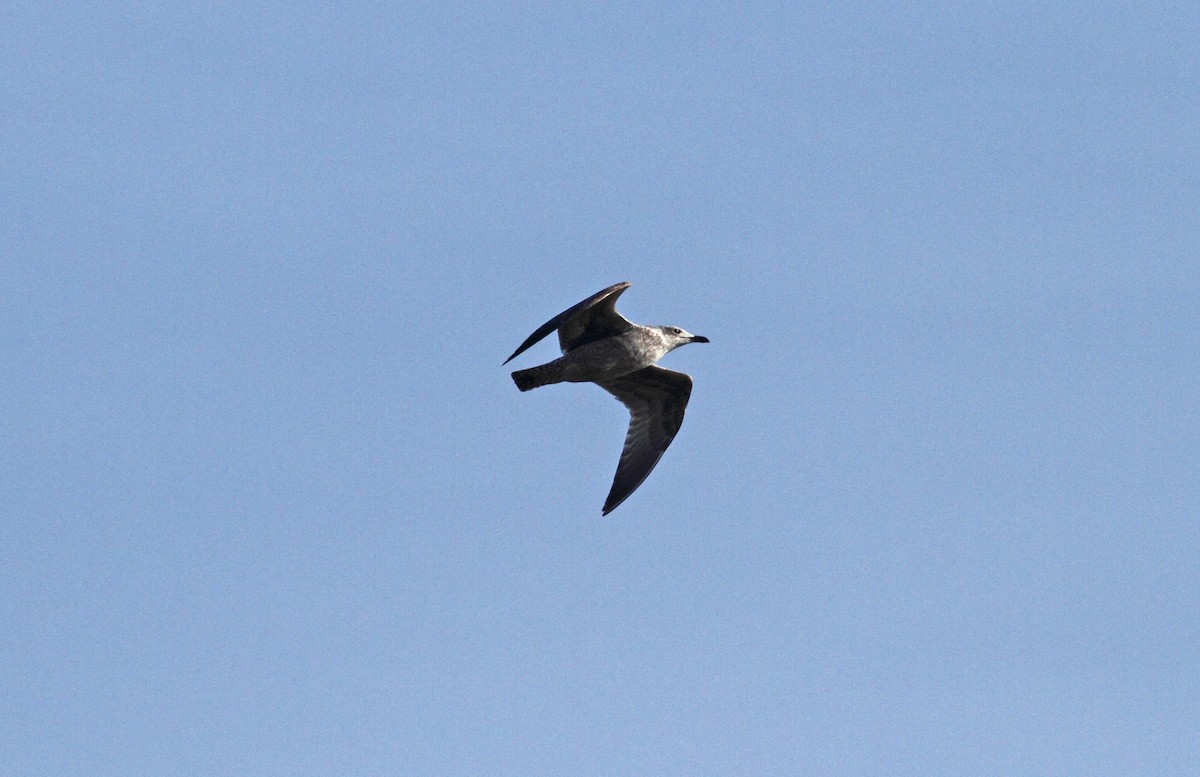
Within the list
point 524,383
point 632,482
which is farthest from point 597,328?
point 632,482

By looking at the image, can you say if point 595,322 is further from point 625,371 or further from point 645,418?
point 645,418

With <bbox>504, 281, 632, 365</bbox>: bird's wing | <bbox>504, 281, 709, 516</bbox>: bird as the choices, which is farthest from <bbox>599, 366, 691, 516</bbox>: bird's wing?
<bbox>504, 281, 632, 365</bbox>: bird's wing

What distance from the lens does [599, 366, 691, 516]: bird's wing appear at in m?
33.1

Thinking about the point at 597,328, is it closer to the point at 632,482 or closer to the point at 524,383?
the point at 524,383

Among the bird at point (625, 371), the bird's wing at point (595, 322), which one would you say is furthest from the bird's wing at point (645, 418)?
the bird's wing at point (595, 322)

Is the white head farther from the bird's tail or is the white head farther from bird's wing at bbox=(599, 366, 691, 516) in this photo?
the bird's tail

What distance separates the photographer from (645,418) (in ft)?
110

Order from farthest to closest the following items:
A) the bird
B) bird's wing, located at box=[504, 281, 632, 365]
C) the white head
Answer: the white head < the bird < bird's wing, located at box=[504, 281, 632, 365]

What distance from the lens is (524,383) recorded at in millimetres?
30531

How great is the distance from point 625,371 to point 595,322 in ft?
4.51

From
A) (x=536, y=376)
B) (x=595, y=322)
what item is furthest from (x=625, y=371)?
(x=536, y=376)

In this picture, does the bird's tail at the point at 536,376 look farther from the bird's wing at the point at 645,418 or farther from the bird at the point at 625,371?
the bird's wing at the point at 645,418

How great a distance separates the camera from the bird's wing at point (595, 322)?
1163 inches

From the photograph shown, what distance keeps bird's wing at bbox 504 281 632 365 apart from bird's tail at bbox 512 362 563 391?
425 millimetres
